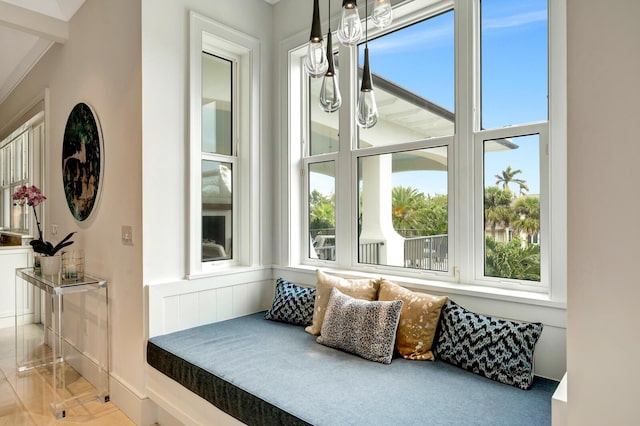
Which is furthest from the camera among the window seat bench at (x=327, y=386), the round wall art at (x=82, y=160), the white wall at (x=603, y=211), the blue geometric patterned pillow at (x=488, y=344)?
the round wall art at (x=82, y=160)

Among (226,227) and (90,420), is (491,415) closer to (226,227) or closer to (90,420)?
(226,227)

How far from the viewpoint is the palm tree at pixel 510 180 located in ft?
6.35

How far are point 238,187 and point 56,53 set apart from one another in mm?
2243

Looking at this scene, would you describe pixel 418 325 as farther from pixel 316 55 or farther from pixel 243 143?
pixel 243 143

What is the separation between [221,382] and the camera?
1.77m

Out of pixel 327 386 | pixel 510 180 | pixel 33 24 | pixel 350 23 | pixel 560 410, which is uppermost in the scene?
pixel 33 24

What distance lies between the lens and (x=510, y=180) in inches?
77.9

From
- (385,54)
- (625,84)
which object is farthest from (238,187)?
(625,84)

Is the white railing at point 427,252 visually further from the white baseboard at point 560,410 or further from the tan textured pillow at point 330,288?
the white baseboard at point 560,410

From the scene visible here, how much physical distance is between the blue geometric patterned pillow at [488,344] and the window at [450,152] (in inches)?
10.9

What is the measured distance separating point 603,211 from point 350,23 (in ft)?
3.04

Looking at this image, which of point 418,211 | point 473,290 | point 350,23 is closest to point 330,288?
point 418,211

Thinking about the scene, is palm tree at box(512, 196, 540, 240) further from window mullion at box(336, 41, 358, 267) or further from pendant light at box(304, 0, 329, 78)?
pendant light at box(304, 0, 329, 78)

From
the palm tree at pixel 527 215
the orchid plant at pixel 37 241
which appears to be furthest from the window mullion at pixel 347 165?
the orchid plant at pixel 37 241
